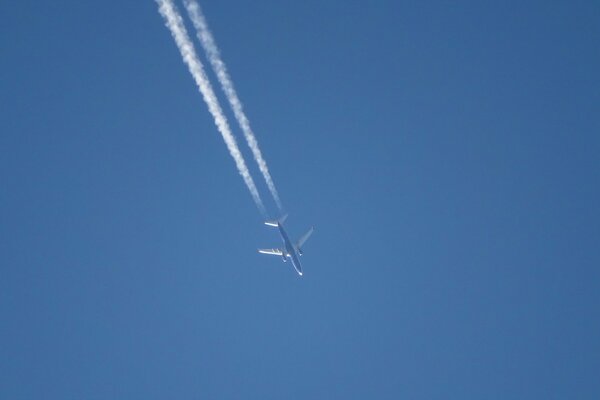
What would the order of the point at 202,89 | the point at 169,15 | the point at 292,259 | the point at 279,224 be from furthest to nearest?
the point at 292,259, the point at 279,224, the point at 202,89, the point at 169,15

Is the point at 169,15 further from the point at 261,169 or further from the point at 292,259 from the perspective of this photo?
the point at 292,259

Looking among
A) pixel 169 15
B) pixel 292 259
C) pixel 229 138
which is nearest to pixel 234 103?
pixel 229 138

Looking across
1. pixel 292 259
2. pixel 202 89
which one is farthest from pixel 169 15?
pixel 292 259

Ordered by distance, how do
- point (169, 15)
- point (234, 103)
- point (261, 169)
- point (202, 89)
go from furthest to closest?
point (261, 169), point (234, 103), point (202, 89), point (169, 15)

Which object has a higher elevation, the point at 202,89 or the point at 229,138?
the point at 202,89

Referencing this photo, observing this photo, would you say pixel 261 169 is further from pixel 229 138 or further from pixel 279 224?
pixel 279 224

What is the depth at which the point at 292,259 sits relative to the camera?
44.2 m

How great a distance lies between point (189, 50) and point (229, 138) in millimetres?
5733

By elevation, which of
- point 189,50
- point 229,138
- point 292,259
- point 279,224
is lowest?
point 292,259

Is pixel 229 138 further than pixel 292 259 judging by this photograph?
No

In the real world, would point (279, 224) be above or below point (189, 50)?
below

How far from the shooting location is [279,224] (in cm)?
4122

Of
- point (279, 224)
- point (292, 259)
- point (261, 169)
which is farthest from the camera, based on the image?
point (292, 259)

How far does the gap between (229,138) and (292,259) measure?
14.5 meters
